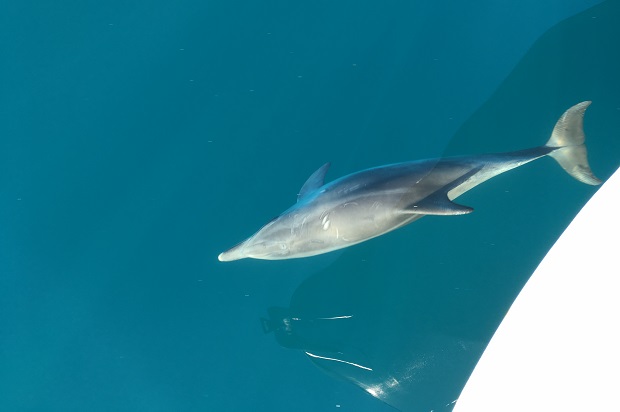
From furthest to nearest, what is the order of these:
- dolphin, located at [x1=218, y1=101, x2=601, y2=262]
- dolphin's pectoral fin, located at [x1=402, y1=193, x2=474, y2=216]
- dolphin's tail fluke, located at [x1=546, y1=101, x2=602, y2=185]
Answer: dolphin's tail fluke, located at [x1=546, y1=101, x2=602, y2=185] < dolphin, located at [x1=218, y1=101, x2=601, y2=262] < dolphin's pectoral fin, located at [x1=402, y1=193, x2=474, y2=216]

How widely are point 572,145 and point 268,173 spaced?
270 cm

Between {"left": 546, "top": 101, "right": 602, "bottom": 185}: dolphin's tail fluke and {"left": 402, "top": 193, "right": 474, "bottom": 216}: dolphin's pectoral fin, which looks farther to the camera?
{"left": 546, "top": 101, "right": 602, "bottom": 185}: dolphin's tail fluke

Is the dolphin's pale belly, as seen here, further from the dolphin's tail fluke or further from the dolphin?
the dolphin's tail fluke

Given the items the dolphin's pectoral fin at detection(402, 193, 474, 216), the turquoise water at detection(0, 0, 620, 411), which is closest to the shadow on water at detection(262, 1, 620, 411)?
the turquoise water at detection(0, 0, 620, 411)

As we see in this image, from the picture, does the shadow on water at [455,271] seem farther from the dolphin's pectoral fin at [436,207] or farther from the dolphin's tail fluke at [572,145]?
the dolphin's pectoral fin at [436,207]

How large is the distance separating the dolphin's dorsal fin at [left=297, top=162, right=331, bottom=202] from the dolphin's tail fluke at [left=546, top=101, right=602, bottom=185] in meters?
1.96

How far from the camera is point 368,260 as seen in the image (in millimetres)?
5141

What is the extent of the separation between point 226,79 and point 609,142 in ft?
12.1

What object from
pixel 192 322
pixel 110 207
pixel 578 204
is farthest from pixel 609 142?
pixel 110 207

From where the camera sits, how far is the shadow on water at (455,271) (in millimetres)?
4926

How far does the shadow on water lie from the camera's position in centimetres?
493

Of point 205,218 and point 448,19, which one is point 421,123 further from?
point 205,218

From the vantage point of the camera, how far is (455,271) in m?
5.12

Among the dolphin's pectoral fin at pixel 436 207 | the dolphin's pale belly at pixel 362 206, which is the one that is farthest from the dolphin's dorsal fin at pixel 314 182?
the dolphin's pectoral fin at pixel 436 207
